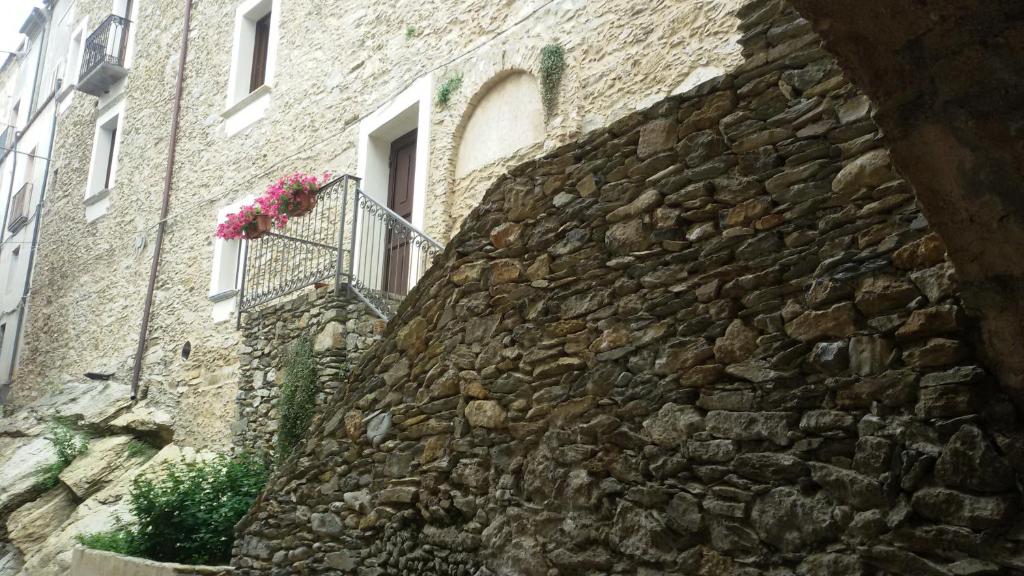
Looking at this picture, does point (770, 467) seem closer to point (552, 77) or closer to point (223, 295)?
point (552, 77)

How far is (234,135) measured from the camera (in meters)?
10.5

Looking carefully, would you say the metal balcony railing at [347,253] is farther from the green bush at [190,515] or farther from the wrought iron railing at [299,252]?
the green bush at [190,515]

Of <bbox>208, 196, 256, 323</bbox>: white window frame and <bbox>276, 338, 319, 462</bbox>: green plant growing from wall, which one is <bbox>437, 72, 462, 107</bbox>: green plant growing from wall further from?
<bbox>208, 196, 256, 323</bbox>: white window frame

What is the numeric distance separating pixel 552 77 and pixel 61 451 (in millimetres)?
7427

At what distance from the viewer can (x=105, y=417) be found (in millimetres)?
10312

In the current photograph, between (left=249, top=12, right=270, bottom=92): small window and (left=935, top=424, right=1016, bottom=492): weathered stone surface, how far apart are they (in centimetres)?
1005

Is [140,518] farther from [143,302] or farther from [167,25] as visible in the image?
[167,25]

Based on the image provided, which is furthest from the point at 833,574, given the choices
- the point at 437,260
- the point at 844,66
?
the point at 437,260

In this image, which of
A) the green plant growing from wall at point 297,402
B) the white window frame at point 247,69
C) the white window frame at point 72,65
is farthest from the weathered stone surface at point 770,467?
the white window frame at point 72,65

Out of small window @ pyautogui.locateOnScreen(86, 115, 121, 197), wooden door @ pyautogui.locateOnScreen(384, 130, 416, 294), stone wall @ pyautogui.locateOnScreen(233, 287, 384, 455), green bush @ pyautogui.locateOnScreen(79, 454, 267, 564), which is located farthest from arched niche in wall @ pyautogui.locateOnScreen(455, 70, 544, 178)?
small window @ pyautogui.locateOnScreen(86, 115, 121, 197)

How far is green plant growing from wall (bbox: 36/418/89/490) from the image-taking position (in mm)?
9336

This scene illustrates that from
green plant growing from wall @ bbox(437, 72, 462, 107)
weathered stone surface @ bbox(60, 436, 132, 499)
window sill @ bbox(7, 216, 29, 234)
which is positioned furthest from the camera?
window sill @ bbox(7, 216, 29, 234)

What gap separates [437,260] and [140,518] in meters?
3.68

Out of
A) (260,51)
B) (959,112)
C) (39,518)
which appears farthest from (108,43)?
(959,112)
